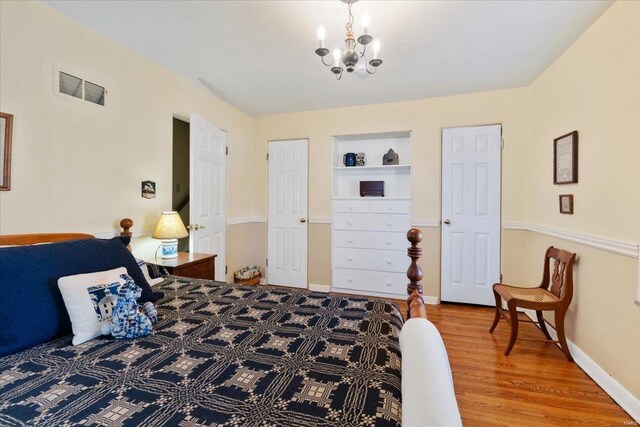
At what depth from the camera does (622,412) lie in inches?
68.0

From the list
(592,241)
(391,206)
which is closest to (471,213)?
(391,206)

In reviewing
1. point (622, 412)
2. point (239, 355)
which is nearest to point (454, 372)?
point (622, 412)

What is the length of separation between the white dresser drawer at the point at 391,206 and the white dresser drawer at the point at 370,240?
0.28 meters

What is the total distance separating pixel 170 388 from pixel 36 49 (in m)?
2.28

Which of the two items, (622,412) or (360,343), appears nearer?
(360,343)

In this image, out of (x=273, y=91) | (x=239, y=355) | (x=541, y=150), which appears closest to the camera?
(x=239, y=355)

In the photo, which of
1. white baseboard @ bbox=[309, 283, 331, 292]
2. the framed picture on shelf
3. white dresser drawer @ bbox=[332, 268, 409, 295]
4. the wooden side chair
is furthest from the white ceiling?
white baseboard @ bbox=[309, 283, 331, 292]

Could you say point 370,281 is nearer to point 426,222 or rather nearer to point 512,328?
point 426,222

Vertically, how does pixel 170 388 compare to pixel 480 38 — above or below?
below

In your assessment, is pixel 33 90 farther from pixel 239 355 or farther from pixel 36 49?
pixel 239 355

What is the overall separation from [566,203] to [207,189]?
3.38 m

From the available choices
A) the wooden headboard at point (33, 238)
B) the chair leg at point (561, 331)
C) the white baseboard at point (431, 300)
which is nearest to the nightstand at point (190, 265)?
the wooden headboard at point (33, 238)

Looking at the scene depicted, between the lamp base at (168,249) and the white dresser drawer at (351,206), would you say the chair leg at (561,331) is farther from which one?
the lamp base at (168,249)

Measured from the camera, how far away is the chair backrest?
2.26 m
